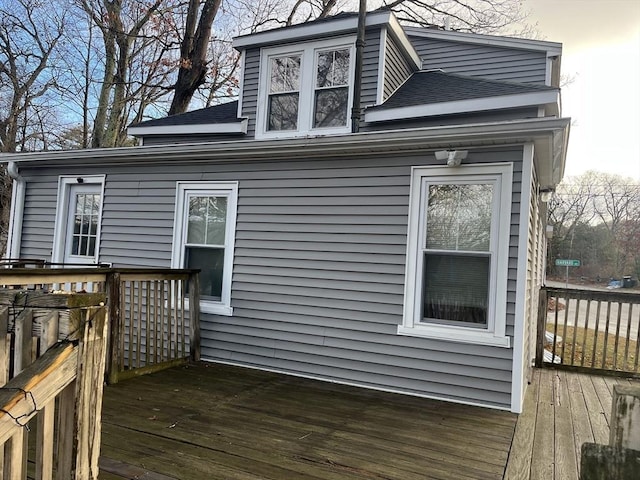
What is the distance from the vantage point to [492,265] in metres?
4.29

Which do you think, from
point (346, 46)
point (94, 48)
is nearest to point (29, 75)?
point (94, 48)

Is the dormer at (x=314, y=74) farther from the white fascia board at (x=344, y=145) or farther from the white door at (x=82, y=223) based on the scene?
the white door at (x=82, y=223)

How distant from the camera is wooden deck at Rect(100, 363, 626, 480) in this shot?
286cm

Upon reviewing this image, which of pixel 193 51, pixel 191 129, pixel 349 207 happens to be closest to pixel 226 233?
pixel 349 207

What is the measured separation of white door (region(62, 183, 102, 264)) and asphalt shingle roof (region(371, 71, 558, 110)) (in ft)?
13.1

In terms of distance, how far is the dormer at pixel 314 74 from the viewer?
594 cm

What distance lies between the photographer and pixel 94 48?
15.7m

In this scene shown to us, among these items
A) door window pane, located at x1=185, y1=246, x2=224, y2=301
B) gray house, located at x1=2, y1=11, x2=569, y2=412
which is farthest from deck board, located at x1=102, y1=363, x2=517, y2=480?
door window pane, located at x1=185, y1=246, x2=224, y2=301

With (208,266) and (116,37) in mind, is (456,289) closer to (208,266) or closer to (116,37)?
(208,266)

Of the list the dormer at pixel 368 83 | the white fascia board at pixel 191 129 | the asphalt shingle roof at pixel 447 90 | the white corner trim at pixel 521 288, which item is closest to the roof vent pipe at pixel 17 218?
the white fascia board at pixel 191 129

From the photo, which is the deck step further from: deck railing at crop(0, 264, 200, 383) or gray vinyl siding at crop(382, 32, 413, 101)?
gray vinyl siding at crop(382, 32, 413, 101)

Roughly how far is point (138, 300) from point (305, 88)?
328 cm

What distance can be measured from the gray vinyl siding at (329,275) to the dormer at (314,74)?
1.09 m

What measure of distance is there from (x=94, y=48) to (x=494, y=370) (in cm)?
1639
